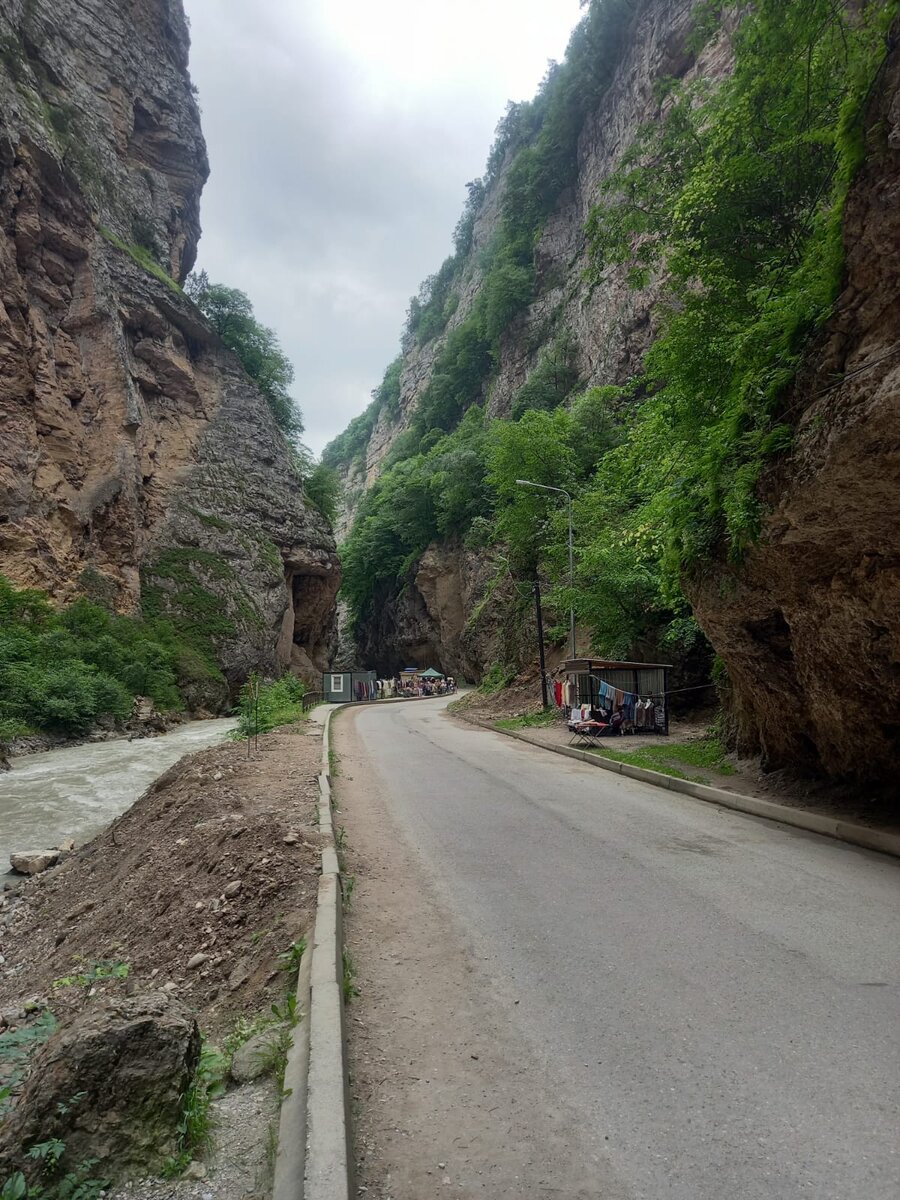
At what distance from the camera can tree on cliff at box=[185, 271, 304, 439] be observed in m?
50.5

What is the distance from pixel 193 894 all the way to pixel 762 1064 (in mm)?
4595

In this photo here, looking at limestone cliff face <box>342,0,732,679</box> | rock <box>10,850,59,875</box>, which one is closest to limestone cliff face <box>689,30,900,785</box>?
rock <box>10,850,59,875</box>

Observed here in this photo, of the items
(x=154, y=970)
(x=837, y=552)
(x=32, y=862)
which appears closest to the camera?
(x=154, y=970)

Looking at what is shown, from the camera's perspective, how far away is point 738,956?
4309 mm

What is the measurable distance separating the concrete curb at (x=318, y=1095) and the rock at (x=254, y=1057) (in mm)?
149

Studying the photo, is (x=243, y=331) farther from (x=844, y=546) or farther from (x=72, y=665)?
(x=844, y=546)

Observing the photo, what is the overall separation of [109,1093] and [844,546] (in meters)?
7.56

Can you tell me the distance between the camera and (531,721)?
22641 millimetres

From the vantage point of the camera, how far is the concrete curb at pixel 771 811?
7156mm

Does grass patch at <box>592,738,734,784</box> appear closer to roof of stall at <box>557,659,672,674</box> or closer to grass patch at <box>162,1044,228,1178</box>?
roof of stall at <box>557,659,672,674</box>

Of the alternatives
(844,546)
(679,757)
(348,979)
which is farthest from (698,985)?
(679,757)

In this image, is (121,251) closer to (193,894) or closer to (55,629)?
(55,629)

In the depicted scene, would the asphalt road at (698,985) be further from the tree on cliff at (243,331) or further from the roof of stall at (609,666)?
the tree on cliff at (243,331)

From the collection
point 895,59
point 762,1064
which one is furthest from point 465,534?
point 762,1064
